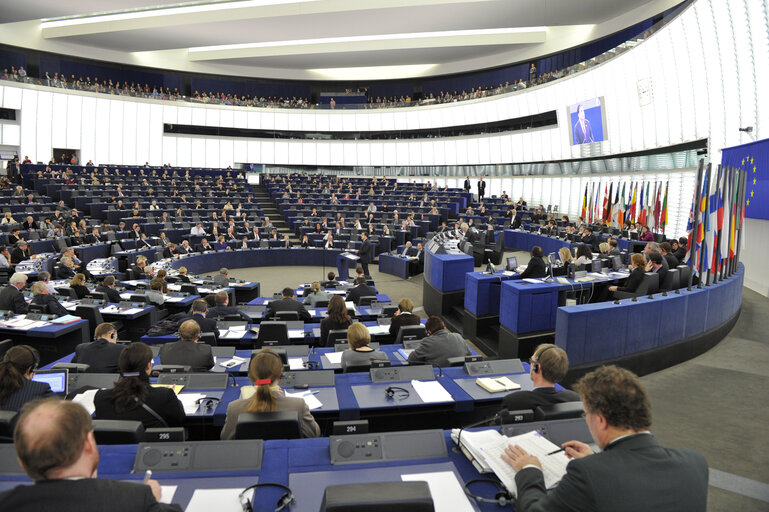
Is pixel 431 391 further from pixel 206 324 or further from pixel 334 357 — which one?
pixel 206 324

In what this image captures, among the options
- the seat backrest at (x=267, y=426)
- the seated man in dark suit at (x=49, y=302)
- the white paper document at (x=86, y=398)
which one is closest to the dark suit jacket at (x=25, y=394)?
the white paper document at (x=86, y=398)

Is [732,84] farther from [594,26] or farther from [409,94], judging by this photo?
[409,94]

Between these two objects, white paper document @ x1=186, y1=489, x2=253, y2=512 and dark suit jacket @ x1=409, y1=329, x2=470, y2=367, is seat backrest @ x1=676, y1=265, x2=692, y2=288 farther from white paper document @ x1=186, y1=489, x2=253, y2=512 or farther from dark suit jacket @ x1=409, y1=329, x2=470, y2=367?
white paper document @ x1=186, y1=489, x2=253, y2=512

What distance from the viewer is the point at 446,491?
223 cm

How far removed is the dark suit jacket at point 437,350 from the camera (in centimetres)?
471

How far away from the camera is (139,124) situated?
3038 cm

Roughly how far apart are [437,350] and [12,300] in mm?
6445

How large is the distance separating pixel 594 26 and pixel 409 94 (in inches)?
566

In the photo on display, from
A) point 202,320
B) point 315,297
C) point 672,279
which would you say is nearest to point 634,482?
point 202,320

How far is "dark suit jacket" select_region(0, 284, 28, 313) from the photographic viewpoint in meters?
6.91

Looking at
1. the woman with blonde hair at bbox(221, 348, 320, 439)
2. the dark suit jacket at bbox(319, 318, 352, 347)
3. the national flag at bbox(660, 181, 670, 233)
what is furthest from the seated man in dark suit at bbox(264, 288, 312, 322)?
the national flag at bbox(660, 181, 670, 233)

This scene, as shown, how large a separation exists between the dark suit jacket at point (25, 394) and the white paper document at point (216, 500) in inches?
71.2

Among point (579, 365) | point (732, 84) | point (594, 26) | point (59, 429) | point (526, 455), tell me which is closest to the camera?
point (59, 429)

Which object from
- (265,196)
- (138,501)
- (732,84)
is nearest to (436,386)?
(138,501)
